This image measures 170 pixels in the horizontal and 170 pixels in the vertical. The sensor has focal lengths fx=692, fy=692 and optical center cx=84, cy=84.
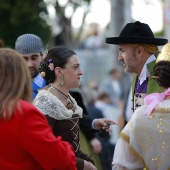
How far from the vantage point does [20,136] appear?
3.80 m

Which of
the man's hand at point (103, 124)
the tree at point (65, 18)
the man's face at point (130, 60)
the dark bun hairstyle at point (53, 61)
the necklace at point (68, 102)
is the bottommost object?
the tree at point (65, 18)

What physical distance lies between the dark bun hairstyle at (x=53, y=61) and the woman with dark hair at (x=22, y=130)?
109 centimetres

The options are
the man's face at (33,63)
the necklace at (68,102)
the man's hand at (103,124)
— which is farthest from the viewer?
the man's face at (33,63)

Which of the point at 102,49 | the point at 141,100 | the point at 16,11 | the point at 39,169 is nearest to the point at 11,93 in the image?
the point at 39,169

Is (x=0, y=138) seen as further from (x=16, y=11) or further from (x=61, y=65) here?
(x=16, y=11)

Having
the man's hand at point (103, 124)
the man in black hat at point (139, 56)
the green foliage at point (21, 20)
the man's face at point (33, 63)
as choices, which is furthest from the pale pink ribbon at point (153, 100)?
the green foliage at point (21, 20)

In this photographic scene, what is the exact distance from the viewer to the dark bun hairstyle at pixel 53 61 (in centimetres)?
509

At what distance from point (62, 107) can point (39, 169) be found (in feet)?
3.30

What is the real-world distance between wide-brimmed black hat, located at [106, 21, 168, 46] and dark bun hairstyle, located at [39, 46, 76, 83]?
0.56 metres

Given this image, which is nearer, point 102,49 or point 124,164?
point 124,164

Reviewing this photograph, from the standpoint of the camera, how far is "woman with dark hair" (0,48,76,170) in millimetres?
3801

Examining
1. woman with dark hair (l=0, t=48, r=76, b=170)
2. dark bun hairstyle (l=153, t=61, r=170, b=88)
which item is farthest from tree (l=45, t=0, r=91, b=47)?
woman with dark hair (l=0, t=48, r=76, b=170)

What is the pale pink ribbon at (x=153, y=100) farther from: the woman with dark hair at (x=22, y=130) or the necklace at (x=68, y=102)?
the necklace at (x=68, y=102)

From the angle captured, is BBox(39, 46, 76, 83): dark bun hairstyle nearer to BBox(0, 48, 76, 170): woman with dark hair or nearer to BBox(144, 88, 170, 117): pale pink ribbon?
BBox(144, 88, 170, 117): pale pink ribbon
